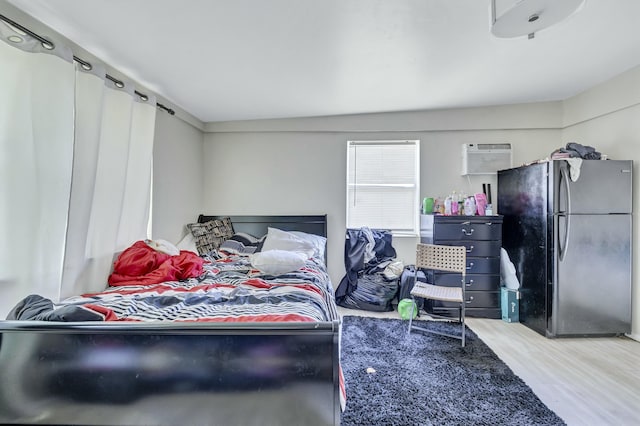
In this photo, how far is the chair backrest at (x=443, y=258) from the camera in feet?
9.82

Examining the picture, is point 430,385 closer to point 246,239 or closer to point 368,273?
point 368,273

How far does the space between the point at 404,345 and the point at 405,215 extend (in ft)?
5.83

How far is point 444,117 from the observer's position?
3.79 m

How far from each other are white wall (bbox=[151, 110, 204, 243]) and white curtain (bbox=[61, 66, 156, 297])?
1.33 ft

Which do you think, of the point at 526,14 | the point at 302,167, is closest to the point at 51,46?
the point at 526,14

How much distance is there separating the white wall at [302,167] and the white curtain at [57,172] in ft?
5.56

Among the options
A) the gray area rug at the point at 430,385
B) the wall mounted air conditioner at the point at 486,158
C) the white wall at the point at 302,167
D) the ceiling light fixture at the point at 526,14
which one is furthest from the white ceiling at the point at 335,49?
the gray area rug at the point at 430,385

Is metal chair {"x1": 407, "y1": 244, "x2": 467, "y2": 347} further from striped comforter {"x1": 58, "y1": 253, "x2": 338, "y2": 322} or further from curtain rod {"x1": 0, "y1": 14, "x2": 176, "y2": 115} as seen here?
curtain rod {"x1": 0, "y1": 14, "x2": 176, "y2": 115}

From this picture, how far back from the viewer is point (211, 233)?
353 centimetres

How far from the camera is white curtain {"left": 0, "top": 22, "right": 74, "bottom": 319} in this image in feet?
5.01

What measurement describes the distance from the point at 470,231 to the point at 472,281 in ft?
1.80

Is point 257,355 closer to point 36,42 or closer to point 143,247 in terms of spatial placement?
point 143,247

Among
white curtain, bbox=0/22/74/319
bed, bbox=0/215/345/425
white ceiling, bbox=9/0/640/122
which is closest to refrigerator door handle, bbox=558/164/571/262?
white ceiling, bbox=9/0/640/122

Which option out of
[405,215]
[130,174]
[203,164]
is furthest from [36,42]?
[405,215]
